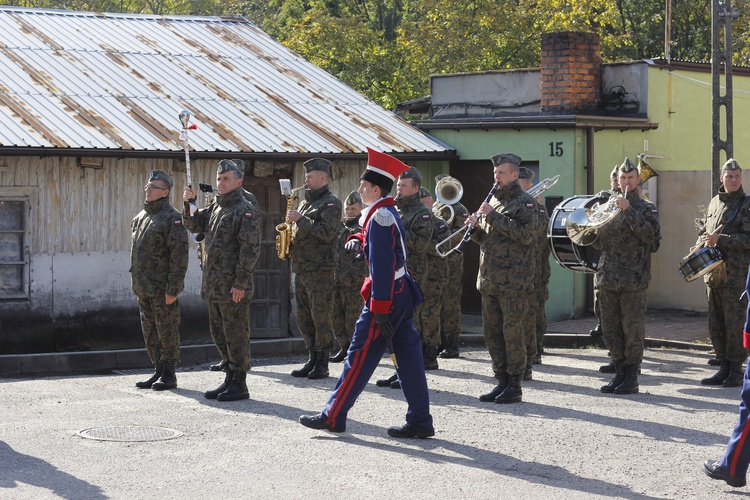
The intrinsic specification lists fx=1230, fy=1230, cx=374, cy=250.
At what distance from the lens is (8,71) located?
16500 millimetres

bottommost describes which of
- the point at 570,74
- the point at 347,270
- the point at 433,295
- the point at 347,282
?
the point at 433,295

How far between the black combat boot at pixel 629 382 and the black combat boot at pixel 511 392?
104 centimetres

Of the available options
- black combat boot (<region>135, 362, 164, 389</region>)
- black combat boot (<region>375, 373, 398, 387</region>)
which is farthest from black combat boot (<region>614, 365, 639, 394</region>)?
black combat boot (<region>135, 362, 164, 389</region>)

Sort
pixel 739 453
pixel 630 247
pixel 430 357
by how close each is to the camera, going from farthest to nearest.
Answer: pixel 430 357 → pixel 630 247 → pixel 739 453

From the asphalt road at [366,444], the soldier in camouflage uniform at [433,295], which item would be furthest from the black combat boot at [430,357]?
the asphalt road at [366,444]

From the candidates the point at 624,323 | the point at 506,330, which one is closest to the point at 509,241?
the point at 506,330

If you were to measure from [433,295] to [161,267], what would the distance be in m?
2.94

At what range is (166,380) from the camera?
11.4m

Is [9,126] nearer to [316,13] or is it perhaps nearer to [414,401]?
[414,401]

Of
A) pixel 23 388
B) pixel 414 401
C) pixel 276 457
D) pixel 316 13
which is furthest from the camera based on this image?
pixel 316 13

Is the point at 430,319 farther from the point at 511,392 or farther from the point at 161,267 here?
the point at 161,267

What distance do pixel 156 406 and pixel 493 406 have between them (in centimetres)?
283

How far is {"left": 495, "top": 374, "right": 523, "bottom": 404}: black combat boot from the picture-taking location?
10.5m

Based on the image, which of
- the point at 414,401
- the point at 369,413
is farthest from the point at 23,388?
the point at 414,401
